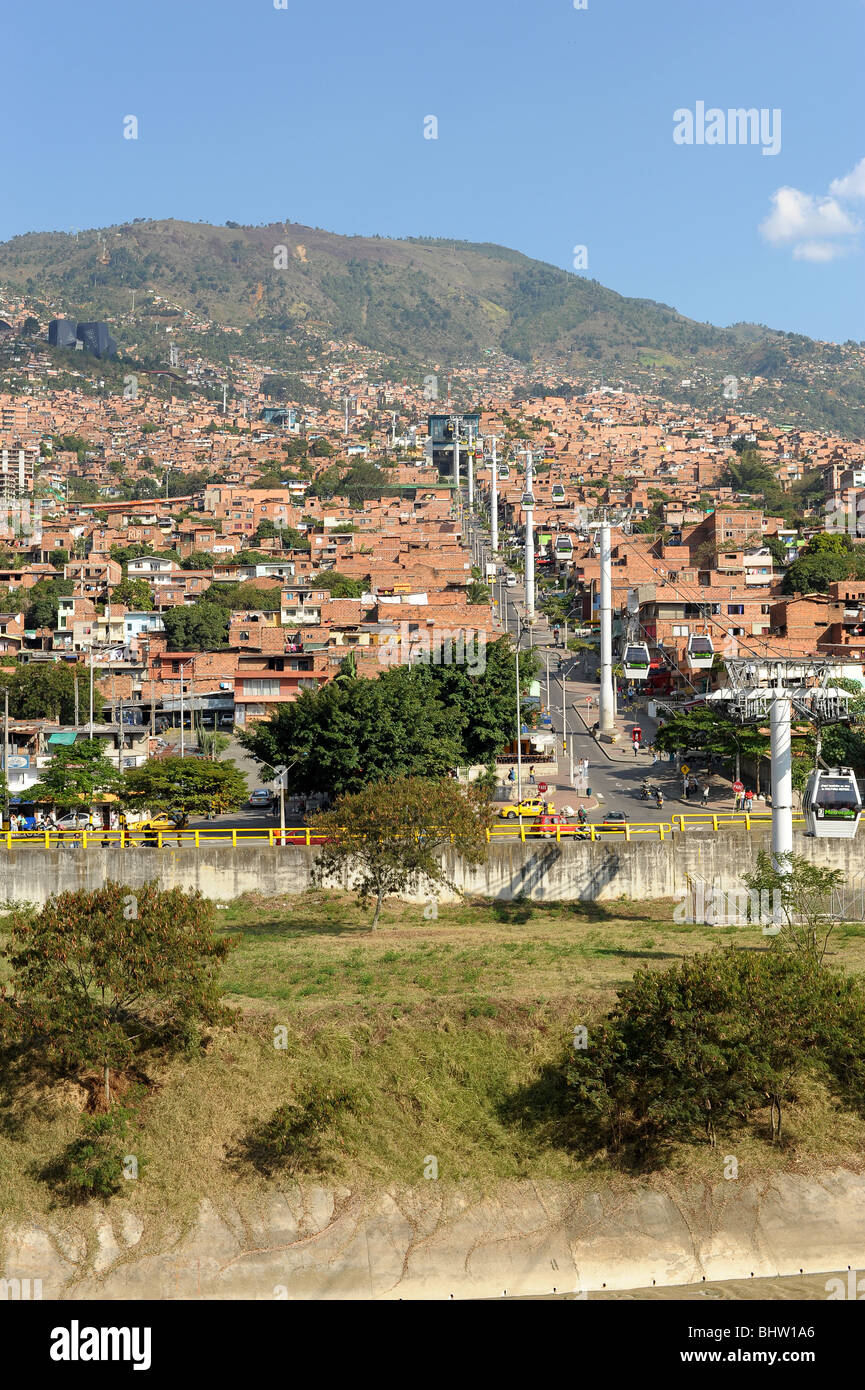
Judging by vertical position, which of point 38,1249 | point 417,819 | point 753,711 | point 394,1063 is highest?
point 753,711

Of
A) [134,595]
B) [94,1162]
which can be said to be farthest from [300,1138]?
[134,595]

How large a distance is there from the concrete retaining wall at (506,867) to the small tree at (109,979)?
935 cm

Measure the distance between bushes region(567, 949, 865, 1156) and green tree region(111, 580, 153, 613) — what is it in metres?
65.8

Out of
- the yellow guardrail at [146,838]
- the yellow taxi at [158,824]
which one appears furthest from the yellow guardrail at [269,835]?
the yellow taxi at [158,824]

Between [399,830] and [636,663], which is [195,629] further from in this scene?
[399,830]

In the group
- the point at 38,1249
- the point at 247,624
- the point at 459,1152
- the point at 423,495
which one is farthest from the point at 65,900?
the point at 423,495

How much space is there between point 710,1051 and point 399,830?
10.6 meters

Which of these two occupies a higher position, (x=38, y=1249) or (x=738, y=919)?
(x=738, y=919)

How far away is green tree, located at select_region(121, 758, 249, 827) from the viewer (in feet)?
125

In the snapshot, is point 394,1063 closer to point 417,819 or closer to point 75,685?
point 417,819

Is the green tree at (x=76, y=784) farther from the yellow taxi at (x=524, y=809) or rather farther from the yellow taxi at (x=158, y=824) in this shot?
the yellow taxi at (x=524, y=809)

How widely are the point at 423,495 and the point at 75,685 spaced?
93.5 metres

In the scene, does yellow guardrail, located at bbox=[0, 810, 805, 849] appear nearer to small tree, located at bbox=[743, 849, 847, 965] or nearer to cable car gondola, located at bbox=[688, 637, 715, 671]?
small tree, located at bbox=[743, 849, 847, 965]

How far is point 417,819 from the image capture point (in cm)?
2998
